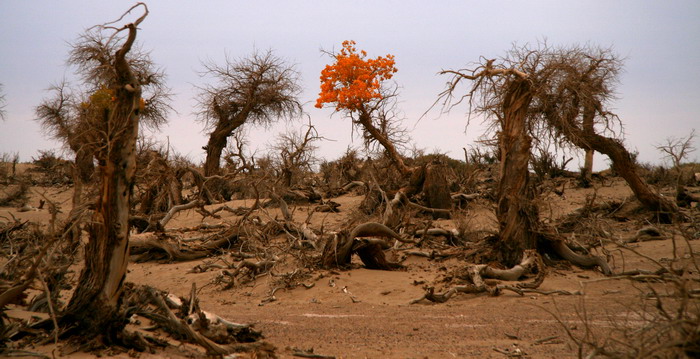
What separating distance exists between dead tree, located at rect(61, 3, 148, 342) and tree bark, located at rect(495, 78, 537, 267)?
18.8 ft

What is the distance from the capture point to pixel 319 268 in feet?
27.3

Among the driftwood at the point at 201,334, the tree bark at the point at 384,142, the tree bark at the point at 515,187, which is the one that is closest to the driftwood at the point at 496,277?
the tree bark at the point at 515,187

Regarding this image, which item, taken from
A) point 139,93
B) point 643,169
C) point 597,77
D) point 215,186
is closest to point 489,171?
point 643,169

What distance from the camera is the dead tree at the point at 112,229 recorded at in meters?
3.94

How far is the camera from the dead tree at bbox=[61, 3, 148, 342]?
3943mm

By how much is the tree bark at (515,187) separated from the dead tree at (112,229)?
18.8 ft

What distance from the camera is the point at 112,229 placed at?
4055mm

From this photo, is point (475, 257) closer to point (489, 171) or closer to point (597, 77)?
point (597, 77)

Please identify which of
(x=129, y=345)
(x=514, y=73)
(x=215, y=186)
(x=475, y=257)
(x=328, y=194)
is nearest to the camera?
(x=129, y=345)

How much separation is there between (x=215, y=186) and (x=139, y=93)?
14361 mm

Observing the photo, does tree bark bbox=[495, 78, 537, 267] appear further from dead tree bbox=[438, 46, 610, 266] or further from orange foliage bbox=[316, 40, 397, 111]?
orange foliage bbox=[316, 40, 397, 111]

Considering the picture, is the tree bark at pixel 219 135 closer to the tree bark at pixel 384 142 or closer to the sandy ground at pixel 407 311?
the tree bark at pixel 384 142

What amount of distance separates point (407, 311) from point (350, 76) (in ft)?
42.6

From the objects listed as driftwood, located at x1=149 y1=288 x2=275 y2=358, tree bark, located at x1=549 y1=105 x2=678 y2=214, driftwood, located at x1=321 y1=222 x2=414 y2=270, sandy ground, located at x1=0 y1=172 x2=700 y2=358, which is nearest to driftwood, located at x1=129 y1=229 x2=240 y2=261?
sandy ground, located at x1=0 y1=172 x2=700 y2=358
